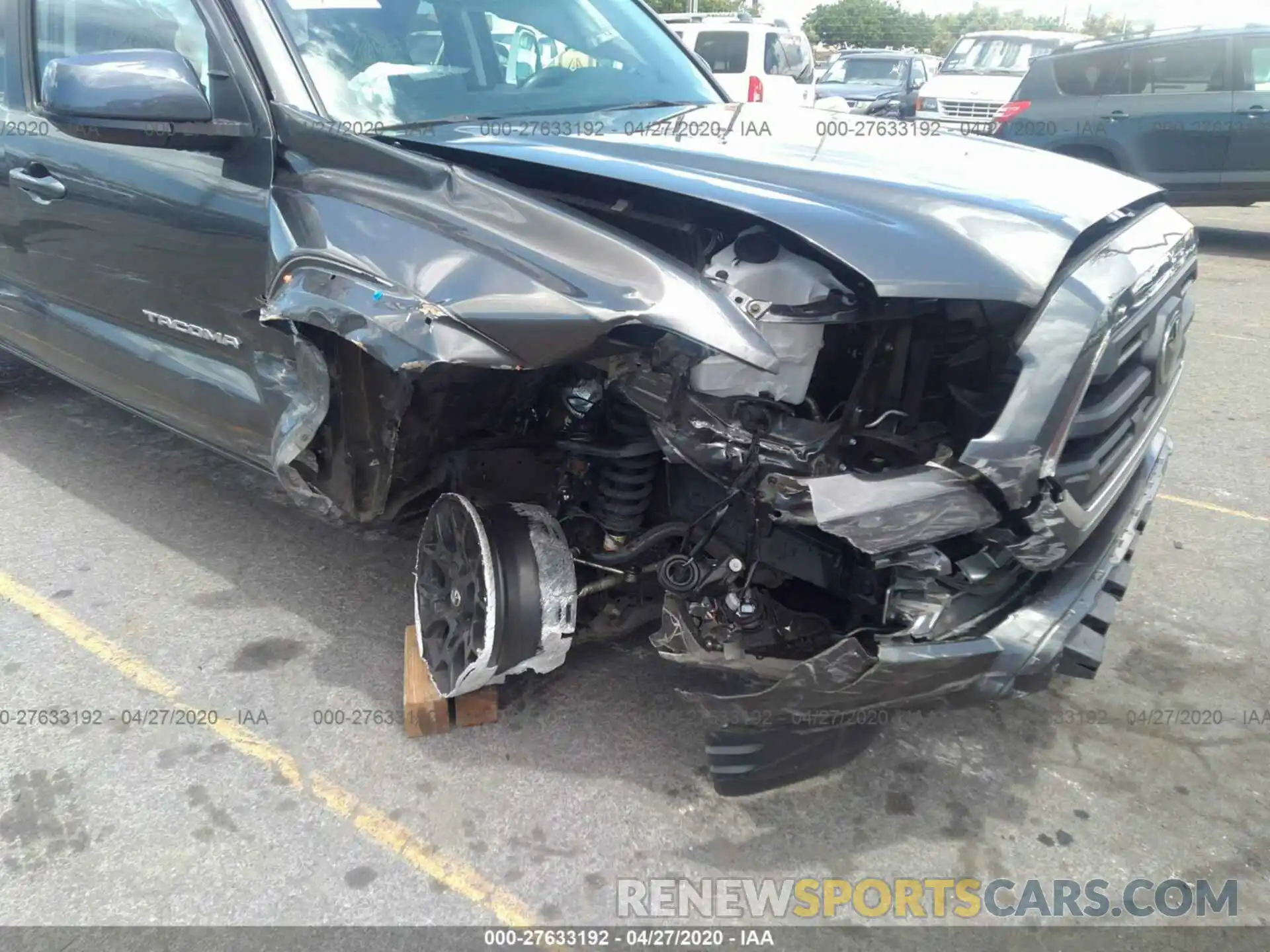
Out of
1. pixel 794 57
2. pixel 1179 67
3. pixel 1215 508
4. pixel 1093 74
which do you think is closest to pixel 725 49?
pixel 794 57

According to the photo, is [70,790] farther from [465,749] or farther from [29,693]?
[465,749]

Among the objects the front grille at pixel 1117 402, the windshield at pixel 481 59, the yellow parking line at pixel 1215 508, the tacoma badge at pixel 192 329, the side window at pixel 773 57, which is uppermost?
the side window at pixel 773 57

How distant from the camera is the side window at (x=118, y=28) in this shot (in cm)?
282

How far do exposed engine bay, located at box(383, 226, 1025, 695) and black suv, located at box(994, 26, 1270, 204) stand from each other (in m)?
7.64

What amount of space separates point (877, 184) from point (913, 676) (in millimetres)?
998

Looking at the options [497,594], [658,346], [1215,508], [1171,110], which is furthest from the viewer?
[1171,110]

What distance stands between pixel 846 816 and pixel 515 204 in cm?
162

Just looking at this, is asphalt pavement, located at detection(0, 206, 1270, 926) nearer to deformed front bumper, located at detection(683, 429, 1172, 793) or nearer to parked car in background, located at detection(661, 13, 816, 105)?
deformed front bumper, located at detection(683, 429, 1172, 793)

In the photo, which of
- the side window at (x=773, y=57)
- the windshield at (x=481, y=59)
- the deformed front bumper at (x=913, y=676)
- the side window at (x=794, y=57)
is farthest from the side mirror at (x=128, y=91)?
the side window at (x=794, y=57)

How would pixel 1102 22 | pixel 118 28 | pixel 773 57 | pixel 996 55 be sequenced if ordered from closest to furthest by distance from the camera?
pixel 118 28
pixel 996 55
pixel 773 57
pixel 1102 22

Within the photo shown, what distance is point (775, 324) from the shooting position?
1.99 meters

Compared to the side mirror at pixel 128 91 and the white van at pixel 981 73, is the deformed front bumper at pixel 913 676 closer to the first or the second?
→ the side mirror at pixel 128 91

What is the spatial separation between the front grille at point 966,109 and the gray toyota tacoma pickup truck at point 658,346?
36.6ft

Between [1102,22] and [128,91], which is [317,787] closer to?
[128,91]
